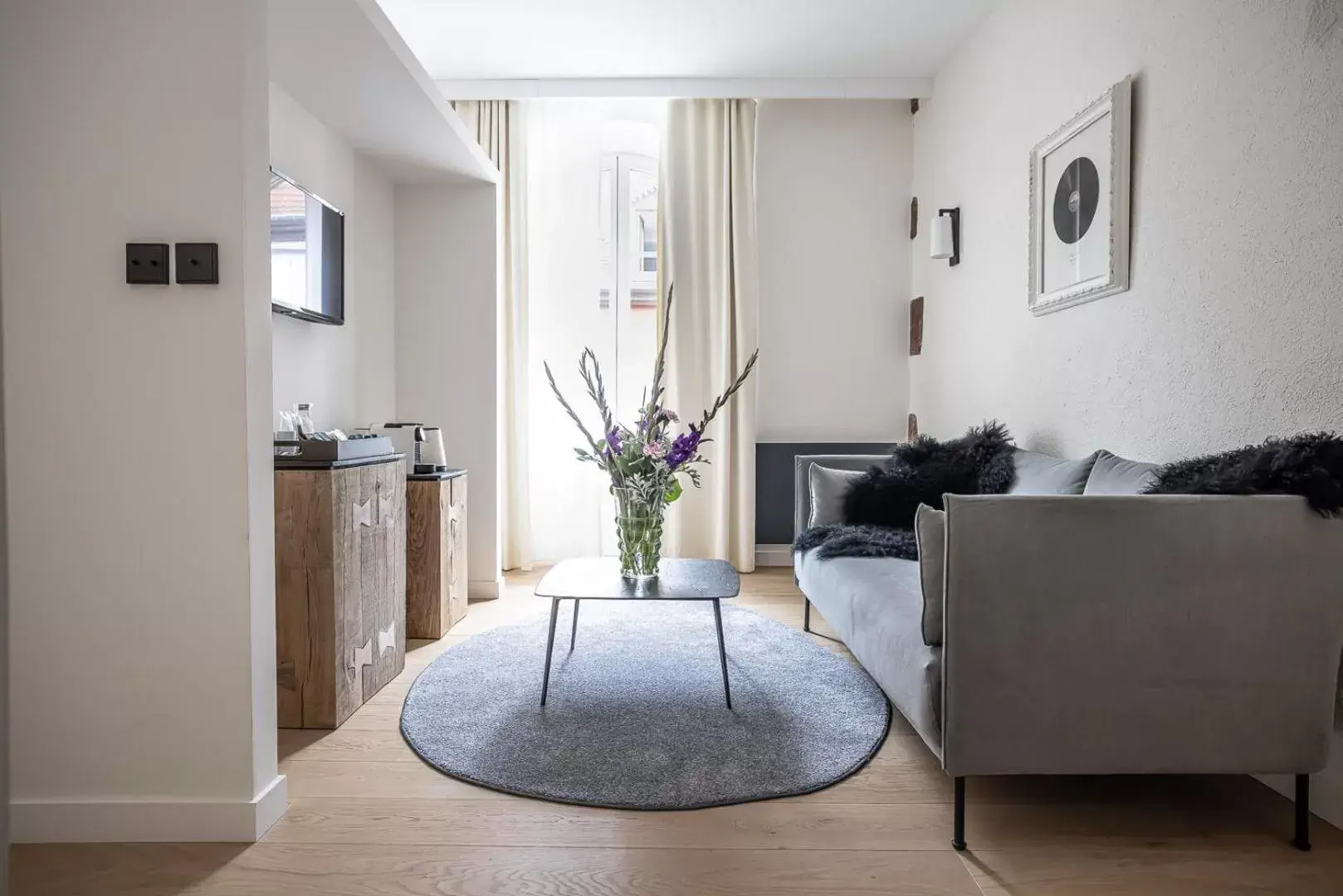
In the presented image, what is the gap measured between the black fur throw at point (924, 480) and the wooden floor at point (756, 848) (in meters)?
1.17

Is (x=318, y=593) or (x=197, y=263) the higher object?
(x=197, y=263)

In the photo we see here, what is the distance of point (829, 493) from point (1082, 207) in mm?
1300

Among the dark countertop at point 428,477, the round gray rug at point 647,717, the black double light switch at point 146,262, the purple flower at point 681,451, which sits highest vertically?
the black double light switch at point 146,262

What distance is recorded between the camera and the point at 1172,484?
182 cm

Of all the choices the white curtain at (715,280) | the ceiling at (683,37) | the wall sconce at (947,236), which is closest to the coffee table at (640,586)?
the white curtain at (715,280)

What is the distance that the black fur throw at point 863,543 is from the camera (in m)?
2.67

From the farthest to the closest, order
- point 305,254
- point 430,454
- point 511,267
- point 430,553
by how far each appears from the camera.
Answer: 1. point 511,267
2. point 430,454
3. point 430,553
4. point 305,254

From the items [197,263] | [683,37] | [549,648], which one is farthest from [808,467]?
[197,263]

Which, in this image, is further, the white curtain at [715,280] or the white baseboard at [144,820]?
the white curtain at [715,280]

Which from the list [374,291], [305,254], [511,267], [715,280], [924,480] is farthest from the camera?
[715,280]

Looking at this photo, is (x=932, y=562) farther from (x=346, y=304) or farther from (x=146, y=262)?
(x=346, y=304)

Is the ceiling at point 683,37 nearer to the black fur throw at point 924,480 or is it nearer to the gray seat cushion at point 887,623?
the black fur throw at point 924,480

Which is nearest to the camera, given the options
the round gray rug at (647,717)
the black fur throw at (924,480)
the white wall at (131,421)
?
the white wall at (131,421)

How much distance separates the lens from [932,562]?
167 cm
